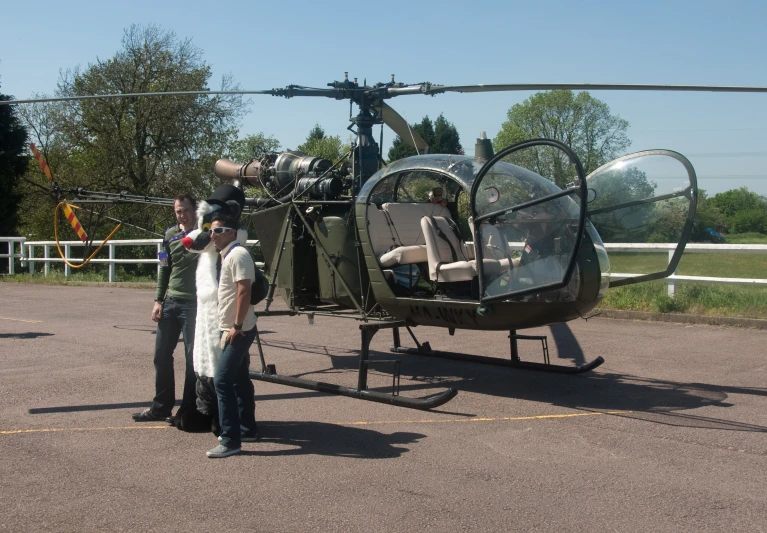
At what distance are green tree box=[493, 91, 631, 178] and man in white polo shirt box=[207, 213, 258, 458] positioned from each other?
55.2 m

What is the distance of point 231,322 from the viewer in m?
5.63

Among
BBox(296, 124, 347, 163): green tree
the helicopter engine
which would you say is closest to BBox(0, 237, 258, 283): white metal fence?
the helicopter engine

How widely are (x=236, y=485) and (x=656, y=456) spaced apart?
296cm

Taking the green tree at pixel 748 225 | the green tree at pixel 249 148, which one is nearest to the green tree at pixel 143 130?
the green tree at pixel 249 148

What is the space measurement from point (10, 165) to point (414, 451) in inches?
1317

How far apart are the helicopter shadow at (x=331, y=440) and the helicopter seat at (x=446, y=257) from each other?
5.81 ft

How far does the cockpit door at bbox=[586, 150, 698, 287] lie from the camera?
7.53 m

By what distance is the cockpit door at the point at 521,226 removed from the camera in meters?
6.61

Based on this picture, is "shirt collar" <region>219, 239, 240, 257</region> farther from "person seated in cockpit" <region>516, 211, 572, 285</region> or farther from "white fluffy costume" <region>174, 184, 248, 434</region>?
"person seated in cockpit" <region>516, 211, 572, 285</region>

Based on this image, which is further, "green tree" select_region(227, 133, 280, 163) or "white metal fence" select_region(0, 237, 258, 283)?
"white metal fence" select_region(0, 237, 258, 283)

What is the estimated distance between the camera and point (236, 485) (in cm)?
486

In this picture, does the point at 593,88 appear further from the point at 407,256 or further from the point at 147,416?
the point at 147,416

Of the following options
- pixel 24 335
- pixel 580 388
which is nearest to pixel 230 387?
pixel 580 388

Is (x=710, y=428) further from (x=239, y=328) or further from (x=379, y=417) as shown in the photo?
(x=239, y=328)
